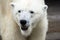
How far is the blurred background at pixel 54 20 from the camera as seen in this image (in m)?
4.20

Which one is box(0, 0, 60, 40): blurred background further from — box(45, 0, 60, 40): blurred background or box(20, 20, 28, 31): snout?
box(20, 20, 28, 31): snout

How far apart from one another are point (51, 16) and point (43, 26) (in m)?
1.97

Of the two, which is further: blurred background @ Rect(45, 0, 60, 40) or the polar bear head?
blurred background @ Rect(45, 0, 60, 40)

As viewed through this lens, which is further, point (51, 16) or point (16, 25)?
point (51, 16)

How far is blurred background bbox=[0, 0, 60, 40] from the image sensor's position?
165 inches

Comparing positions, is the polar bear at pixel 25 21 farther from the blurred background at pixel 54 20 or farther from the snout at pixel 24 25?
the blurred background at pixel 54 20

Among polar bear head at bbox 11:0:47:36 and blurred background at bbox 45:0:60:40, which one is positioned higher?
polar bear head at bbox 11:0:47:36

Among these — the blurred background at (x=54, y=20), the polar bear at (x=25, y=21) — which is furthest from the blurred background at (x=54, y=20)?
the polar bear at (x=25, y=21)

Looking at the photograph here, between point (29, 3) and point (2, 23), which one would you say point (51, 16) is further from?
point (29, 3)

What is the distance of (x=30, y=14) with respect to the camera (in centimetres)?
263

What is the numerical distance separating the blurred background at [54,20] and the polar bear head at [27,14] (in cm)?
139

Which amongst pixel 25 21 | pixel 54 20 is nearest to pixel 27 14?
pixel 25 21

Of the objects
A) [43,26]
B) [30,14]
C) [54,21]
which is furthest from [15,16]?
[54,21]

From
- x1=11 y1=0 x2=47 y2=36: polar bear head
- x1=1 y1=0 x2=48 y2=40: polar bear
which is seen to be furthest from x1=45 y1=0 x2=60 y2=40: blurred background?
x1=11 y1=0 x2=47 y2=36: polar bear head
